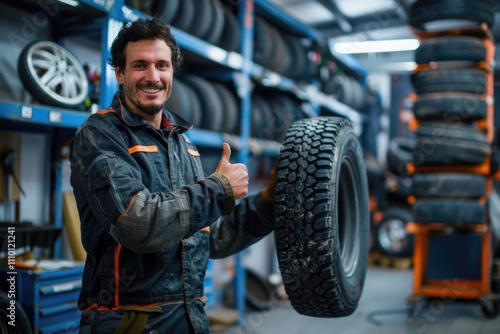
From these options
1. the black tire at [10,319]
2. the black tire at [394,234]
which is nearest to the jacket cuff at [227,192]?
the black tire at [10,319]

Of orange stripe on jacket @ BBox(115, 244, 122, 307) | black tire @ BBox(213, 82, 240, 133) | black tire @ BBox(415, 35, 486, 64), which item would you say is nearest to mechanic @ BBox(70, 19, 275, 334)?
orange stripe on jacket @ BBox(115, 244, 122, 307)

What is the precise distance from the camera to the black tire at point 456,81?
4508 millimetres

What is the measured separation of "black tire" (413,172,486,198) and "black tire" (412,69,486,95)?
0.75 metres

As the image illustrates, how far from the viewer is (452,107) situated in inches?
175

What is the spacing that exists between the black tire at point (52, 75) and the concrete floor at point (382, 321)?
216 cm

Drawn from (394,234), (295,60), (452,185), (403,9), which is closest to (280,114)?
(295,60)

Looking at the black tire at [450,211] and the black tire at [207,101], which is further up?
the black tire at [207,101]

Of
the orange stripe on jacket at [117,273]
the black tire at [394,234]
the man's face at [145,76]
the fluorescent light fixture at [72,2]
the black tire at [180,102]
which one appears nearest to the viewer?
the orange stripe on jacket at [117,273]

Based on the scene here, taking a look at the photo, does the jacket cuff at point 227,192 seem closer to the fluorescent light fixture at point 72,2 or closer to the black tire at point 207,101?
the fluorescent light fixture at point 72,2

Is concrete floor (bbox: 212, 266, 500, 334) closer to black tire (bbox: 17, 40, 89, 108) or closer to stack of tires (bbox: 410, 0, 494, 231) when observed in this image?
stack of tires (bbox: 410, 0, 494, 231)

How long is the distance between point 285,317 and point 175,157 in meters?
3.03

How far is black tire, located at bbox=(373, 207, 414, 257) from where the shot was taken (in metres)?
7.57

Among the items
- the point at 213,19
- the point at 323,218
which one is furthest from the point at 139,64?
the point at 213,19

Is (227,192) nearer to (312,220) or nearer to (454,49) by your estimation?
(312,220)
